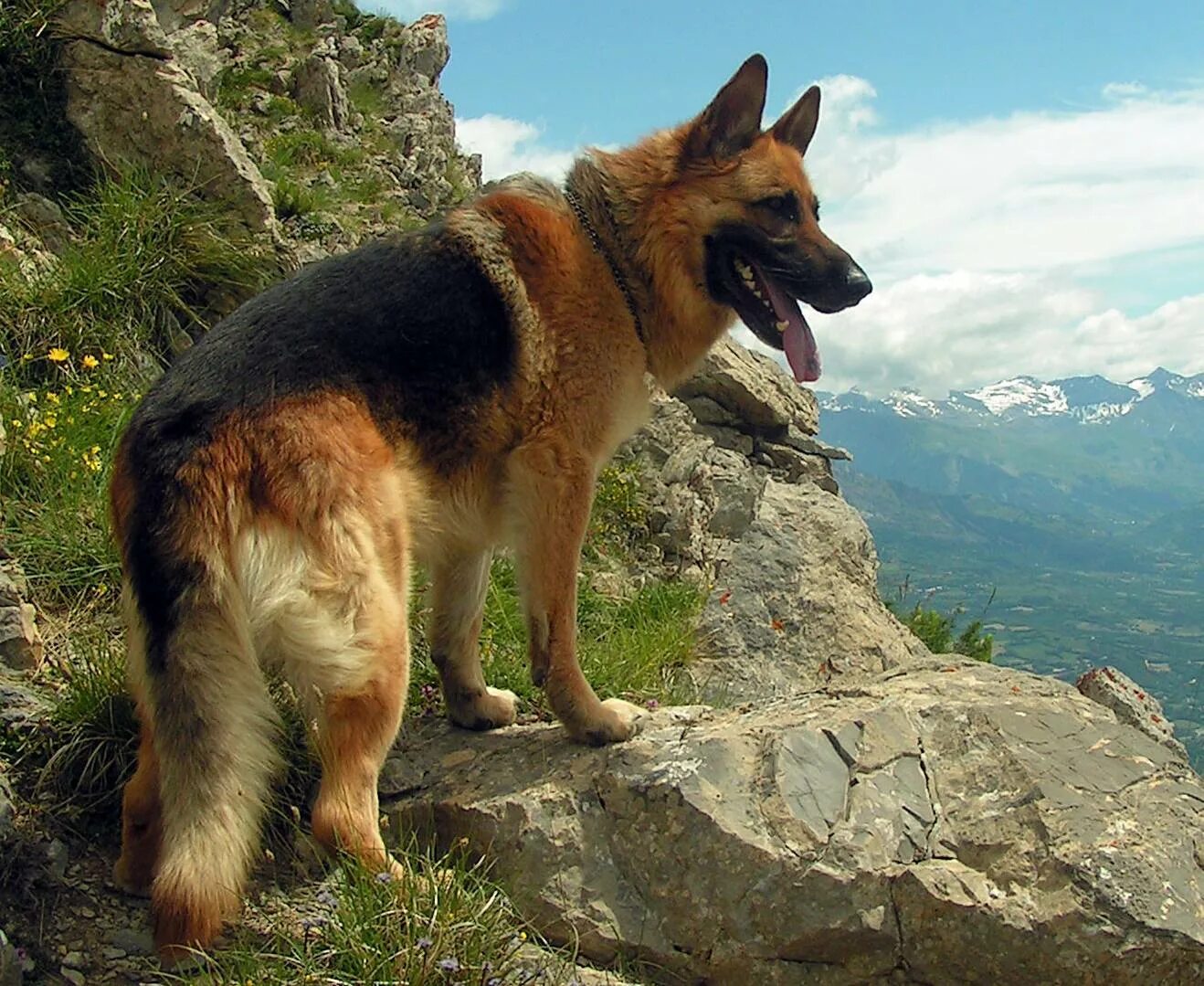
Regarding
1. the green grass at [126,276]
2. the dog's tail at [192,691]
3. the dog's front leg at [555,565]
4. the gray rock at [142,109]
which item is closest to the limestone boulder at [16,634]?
the dog's tail at [192,691]

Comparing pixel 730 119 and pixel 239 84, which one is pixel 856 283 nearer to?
pixel 730 119

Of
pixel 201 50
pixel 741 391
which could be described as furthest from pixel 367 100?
pixel 741 391

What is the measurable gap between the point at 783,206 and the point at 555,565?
1954mm

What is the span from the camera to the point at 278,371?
11.2 ft

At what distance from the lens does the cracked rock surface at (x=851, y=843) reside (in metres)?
3.52

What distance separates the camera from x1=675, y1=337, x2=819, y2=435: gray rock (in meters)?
9.25

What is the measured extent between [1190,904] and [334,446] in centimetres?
336

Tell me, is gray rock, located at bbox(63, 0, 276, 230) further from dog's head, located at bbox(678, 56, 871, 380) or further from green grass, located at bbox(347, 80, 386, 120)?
green grass, located at bbox(347, 80, 386, 120)

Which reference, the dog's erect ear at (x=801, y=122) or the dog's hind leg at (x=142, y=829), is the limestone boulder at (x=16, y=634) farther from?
the dog's erect ear at (x=801, y=122)

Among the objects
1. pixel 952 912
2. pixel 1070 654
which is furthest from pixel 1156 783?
pixel 1070 654

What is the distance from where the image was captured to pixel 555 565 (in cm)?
406

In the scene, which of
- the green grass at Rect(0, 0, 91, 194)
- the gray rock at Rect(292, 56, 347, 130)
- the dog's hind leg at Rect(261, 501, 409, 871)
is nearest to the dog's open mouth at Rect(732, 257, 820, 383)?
the dog's hind leg at Rect(261, 501, 409, 871)

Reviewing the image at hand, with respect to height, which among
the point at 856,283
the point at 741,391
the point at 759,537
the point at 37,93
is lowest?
the point at 759,537

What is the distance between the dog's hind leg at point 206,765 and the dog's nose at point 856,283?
294 cm
